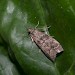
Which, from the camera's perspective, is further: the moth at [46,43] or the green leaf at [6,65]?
the green leaf at [6,65]

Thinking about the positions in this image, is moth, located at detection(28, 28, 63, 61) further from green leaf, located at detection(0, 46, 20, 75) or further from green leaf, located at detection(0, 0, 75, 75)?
green leaf, located at detection(0, 46, 20, 75)

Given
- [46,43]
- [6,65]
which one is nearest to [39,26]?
[46,43]

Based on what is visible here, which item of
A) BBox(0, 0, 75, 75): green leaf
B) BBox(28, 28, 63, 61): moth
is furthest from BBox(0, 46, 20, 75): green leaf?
BBox(28, 28, 63, 61): moth


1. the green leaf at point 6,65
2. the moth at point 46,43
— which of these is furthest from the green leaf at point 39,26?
the green leaf at point 6,65

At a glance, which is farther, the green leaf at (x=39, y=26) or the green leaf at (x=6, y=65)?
the green leaf at (x=6, y=65)

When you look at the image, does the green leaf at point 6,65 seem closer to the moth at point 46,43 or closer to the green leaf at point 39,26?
the green leaf at point 39,26

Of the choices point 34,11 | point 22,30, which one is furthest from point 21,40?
point 34,11

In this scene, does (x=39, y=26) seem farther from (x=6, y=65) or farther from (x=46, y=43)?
(x=6, y=65)
